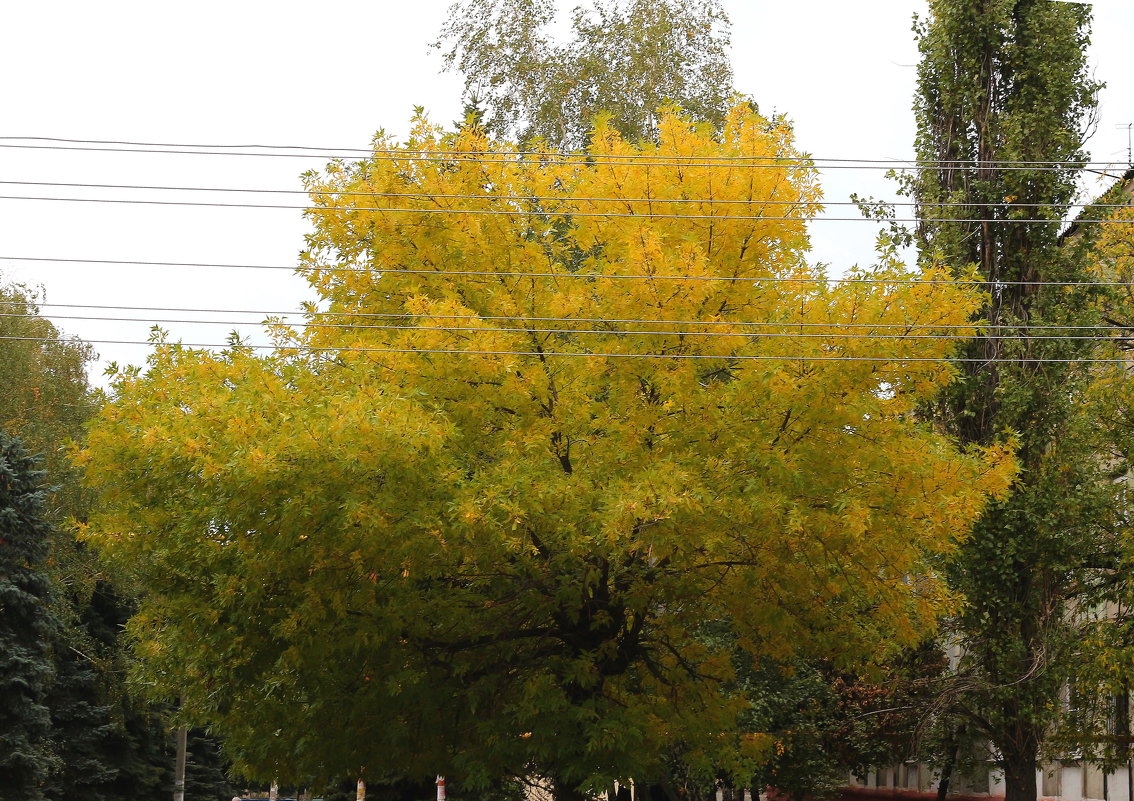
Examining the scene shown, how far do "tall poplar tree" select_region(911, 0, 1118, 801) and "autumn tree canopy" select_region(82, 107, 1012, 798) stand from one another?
499 cm

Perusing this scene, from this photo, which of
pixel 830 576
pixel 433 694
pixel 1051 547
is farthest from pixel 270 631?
pixel 1051 547

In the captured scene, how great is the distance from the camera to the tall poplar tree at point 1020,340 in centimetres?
2253

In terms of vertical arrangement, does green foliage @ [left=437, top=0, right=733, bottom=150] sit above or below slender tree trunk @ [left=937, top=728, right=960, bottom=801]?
above

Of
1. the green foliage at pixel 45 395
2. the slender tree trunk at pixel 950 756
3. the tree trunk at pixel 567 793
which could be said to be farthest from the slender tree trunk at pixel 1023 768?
the green foliage at pixel 45 395

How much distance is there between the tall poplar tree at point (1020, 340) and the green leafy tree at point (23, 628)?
2201 centimetres

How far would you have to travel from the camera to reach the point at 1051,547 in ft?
74.1

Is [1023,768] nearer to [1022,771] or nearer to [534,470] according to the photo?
[1022,771]

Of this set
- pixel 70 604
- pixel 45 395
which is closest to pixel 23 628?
pixel 70 604

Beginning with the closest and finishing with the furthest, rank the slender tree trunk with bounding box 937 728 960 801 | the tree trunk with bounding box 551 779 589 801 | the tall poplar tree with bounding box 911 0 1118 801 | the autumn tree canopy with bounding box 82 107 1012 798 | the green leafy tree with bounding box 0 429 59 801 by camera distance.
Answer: the autumn tree canopy with bounding box 82 107 1012 798 → the tree trunk with bounding box 551 779 589 801 → the tall poplar tree with bounding box 911 0 1118 801 → the slender tree trunk with bounding box 937 728 960 801 → the green leafy tree with bounding box 0 429 59 801

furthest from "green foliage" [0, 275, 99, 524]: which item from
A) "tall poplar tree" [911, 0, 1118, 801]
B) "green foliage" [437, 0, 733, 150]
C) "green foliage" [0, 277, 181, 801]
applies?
"tall poplar tree" [911, 0, 1118, 801]

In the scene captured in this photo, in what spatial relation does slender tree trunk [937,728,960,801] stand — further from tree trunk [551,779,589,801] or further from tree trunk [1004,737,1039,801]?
tree trunk [551,779,589,801]

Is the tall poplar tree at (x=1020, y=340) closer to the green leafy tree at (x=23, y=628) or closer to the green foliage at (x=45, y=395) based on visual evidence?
the green leafy tree at (x=23, y=628)

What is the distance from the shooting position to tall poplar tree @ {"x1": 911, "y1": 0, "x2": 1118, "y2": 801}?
22531mm

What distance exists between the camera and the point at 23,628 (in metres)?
34.6
